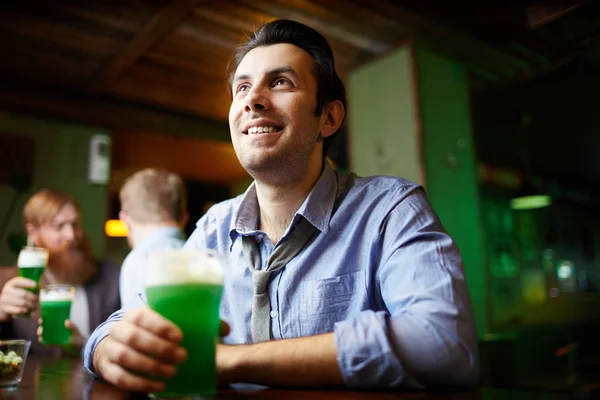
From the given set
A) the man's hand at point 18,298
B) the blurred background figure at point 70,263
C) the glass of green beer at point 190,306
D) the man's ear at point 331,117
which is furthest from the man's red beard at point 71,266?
the glass of green beer at point 190,306

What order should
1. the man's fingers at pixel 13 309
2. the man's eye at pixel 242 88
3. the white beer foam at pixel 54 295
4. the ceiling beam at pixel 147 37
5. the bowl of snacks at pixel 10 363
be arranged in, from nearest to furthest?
the bowl of snacks at pixel 10 363 < the man's eye at pixel 242 88 < the man's fingers at pixel 13 309 < the white beer foam at pixel 54 295 < the ceiling beam at pixel 147 37

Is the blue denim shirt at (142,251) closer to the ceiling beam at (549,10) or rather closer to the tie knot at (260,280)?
the tie knot at (260,280)

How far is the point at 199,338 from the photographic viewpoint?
870 millimetres

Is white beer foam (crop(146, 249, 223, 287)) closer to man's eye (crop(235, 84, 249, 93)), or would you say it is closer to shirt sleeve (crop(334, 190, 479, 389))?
shirt sleeve (crop(334, 190, 479, 389))

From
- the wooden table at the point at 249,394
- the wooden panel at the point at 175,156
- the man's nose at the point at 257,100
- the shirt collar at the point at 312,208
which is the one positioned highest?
the wooden panel at the point at 175,156

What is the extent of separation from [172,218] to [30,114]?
10.4ft

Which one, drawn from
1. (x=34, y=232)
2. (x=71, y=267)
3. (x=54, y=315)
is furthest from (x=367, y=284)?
(x=34, y=232)

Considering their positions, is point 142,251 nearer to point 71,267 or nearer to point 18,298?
point 71,267

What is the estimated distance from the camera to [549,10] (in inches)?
126

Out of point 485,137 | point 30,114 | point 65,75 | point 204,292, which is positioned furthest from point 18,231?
point 485,137

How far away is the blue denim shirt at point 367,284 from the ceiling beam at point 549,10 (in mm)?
2464

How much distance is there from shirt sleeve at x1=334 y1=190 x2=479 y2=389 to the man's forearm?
3 cm

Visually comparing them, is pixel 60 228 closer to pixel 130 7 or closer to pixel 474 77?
pixel 130 7

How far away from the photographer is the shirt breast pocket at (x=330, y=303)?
Result: 1.33m
